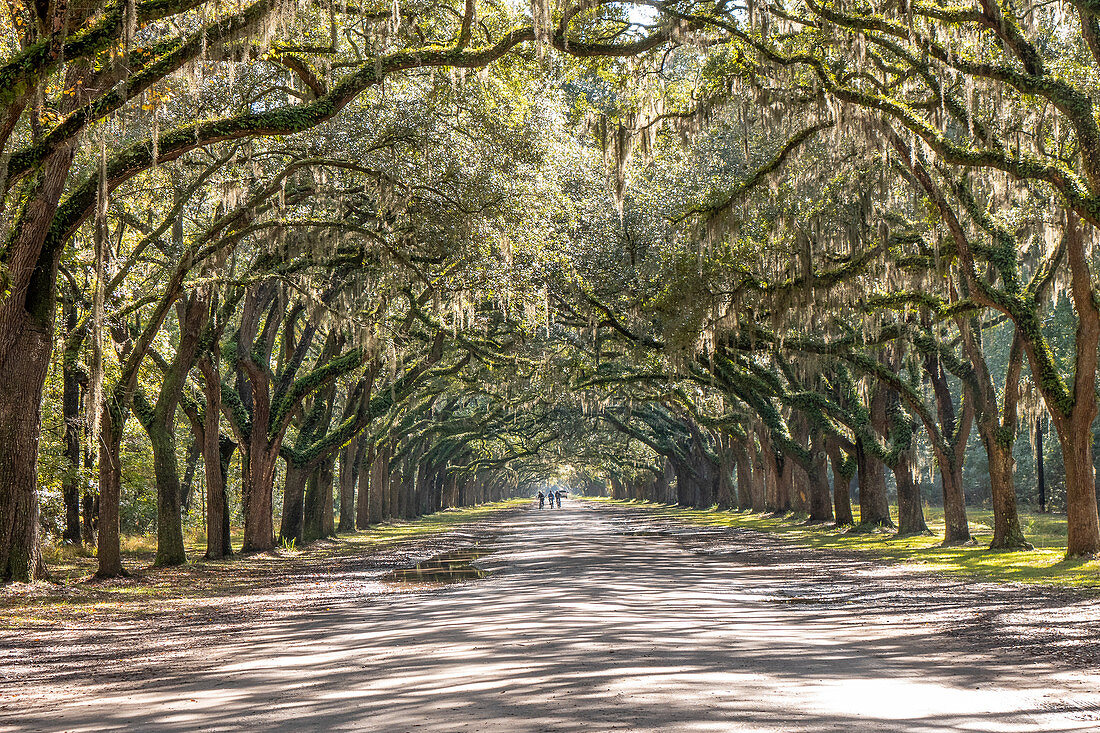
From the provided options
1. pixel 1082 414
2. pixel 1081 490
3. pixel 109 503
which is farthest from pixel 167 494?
pixel 1082 414

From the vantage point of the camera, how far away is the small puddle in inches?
663

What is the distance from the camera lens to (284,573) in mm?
19688

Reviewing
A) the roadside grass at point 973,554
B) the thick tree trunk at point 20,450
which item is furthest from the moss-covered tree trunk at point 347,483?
the thick tree trunk at point 20,450

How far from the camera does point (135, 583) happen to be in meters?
17.0

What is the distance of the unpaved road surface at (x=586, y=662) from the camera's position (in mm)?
5648

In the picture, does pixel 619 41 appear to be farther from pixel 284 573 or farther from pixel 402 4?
pixel 284 573

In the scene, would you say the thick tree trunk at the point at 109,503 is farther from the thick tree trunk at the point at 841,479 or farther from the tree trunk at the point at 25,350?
the thick tree trunk at the point at 841,479

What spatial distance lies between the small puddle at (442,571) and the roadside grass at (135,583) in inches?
101

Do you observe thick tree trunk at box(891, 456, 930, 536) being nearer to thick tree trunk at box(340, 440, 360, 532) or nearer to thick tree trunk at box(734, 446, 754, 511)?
thick tree trunk at box(340, 440, 360, 532)

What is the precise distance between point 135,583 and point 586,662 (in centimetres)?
1233

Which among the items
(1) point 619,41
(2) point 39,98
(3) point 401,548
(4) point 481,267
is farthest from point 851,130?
(3) point 401,548

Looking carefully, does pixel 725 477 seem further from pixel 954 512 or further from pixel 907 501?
pixel 954 512

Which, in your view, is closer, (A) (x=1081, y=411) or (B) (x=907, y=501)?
(A) (x=1081, y=411)

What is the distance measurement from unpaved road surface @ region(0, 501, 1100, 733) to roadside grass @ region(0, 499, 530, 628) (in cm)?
123
